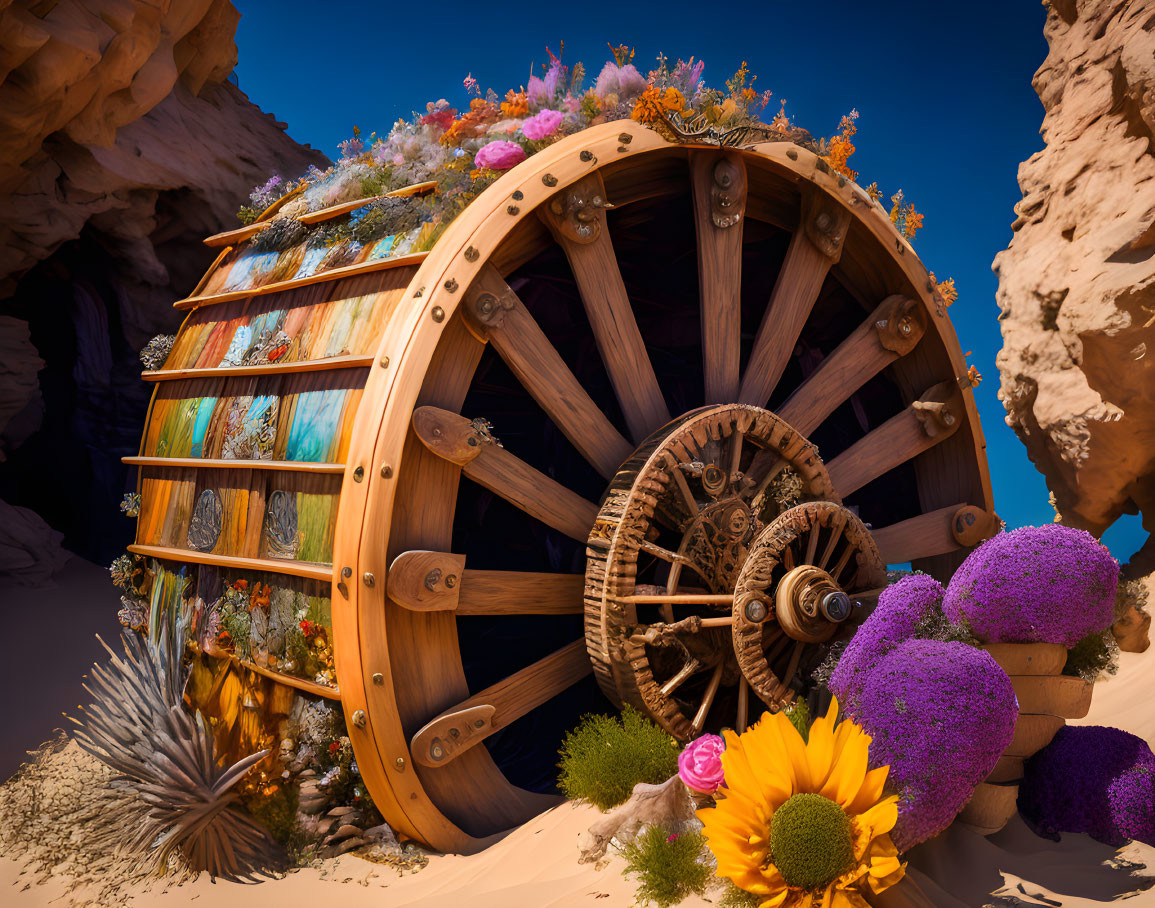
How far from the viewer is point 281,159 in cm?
784

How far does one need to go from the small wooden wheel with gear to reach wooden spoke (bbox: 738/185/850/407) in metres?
0.48

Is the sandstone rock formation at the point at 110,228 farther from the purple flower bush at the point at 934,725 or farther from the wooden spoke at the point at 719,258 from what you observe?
the purple flower bush at the point at 934,725

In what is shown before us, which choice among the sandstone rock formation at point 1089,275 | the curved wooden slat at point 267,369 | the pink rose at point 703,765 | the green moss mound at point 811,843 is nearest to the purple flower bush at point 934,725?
the green moss mound at point 811,843

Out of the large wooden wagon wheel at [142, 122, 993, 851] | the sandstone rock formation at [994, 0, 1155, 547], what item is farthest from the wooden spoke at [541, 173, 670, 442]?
the sandstone rock formation at [994, 0, 1155, 547]

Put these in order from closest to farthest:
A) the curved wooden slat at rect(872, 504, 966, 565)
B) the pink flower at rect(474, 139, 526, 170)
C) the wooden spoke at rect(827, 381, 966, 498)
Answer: the pink flower at rect(474, 139, 526, 170), the wooden spoke at rect(827, 381, 966, 498), the curved wooden slat at rect(872, 504, 966, 565)

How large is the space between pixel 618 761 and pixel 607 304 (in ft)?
5.86

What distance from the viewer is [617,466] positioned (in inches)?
135

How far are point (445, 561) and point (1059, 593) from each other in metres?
2.04

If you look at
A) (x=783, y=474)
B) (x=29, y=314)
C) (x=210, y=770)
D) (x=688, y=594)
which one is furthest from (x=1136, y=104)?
(x=29, y=314)

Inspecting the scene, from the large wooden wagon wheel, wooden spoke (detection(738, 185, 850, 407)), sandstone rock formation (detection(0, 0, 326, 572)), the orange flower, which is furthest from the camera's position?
sandstone rock formation (detection(0, 0, 326, 572))

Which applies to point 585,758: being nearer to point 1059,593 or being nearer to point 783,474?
point 783,474

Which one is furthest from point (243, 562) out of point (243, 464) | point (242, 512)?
point (243, 464)

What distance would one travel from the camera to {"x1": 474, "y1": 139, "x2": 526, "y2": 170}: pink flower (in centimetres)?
334

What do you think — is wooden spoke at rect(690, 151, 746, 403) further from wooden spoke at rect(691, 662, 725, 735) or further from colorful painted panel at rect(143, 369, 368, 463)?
colorful painted panel at rect(143, 369, 368, 463)
